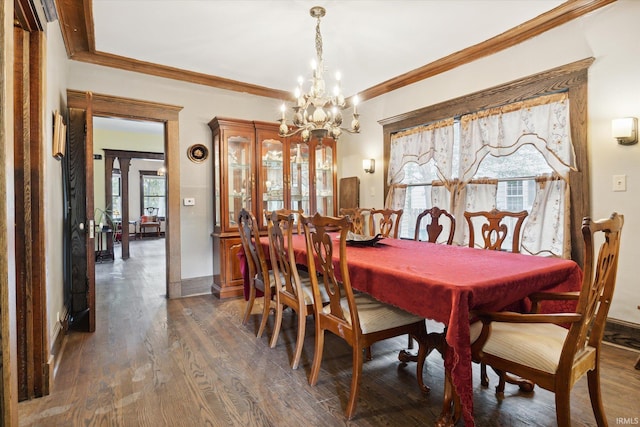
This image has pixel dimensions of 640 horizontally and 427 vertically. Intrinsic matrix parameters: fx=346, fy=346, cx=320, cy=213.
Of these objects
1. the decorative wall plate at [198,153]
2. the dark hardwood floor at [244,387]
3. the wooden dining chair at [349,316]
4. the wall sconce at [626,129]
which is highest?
the decorative wall plate at [198,153]

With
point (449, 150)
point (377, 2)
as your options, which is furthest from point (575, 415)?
point (377, 2)

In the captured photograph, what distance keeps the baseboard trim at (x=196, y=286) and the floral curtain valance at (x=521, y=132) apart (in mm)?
3169

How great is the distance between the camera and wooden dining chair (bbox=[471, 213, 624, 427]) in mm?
1313

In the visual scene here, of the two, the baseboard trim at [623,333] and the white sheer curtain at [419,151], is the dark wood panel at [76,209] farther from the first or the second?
the baseboard trim at [623,333]

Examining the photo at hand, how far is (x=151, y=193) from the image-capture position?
39.6 feet

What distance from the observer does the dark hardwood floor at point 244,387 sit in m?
1.75

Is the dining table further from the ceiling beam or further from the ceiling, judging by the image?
the ceiling beam

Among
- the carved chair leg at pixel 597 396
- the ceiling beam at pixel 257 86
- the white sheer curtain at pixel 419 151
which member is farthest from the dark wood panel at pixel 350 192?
the carved chair leg at pixel 597 396

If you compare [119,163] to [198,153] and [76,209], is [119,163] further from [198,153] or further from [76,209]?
[76,209]

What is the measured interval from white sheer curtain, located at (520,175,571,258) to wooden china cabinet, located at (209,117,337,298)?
2453 mm

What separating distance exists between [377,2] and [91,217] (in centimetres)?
284

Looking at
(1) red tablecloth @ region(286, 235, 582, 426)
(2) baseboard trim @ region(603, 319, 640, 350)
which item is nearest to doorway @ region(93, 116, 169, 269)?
(1) red tablecloth @ region(286, 235, 582, 426)

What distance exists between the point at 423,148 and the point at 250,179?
6.88 feet

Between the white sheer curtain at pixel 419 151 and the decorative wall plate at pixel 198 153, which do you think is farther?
the decorative wall plate at pixel 198 153
